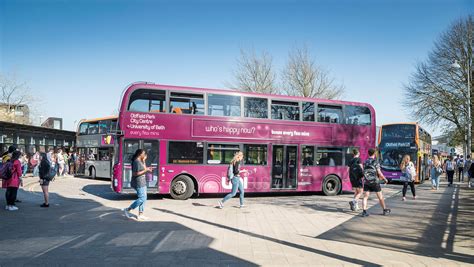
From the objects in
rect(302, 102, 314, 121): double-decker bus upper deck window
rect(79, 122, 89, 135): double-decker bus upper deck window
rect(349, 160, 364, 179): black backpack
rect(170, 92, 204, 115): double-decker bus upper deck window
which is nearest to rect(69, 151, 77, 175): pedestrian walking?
rect(79, 122, 89, 135): double-decker bus upper deck window

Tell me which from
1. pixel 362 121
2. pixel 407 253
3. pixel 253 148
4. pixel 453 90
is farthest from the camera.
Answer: pixel 453 90

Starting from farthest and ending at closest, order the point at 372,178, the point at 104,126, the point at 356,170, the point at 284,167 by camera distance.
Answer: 1. the point at 104,126
2. the point at 284,167
3. the point at 356,170
4. the point at 372,178

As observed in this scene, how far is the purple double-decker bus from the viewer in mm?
12578

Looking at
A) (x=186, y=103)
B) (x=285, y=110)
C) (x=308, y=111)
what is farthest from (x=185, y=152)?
(x=308, y=111)

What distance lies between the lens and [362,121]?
52.0 ft

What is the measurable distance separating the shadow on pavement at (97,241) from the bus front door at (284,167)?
641 cm

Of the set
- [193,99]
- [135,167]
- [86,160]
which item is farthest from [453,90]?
[135,167]

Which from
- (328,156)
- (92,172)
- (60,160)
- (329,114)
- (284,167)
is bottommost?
(92,172)

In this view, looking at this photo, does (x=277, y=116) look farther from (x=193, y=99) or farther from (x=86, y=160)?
(x=86, y=160)

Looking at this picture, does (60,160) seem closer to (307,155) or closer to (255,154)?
(255,154)

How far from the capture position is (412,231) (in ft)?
26.5

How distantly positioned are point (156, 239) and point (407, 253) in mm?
4270

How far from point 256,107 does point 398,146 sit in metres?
12.0

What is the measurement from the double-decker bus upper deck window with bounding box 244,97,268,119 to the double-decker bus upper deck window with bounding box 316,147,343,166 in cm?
274
